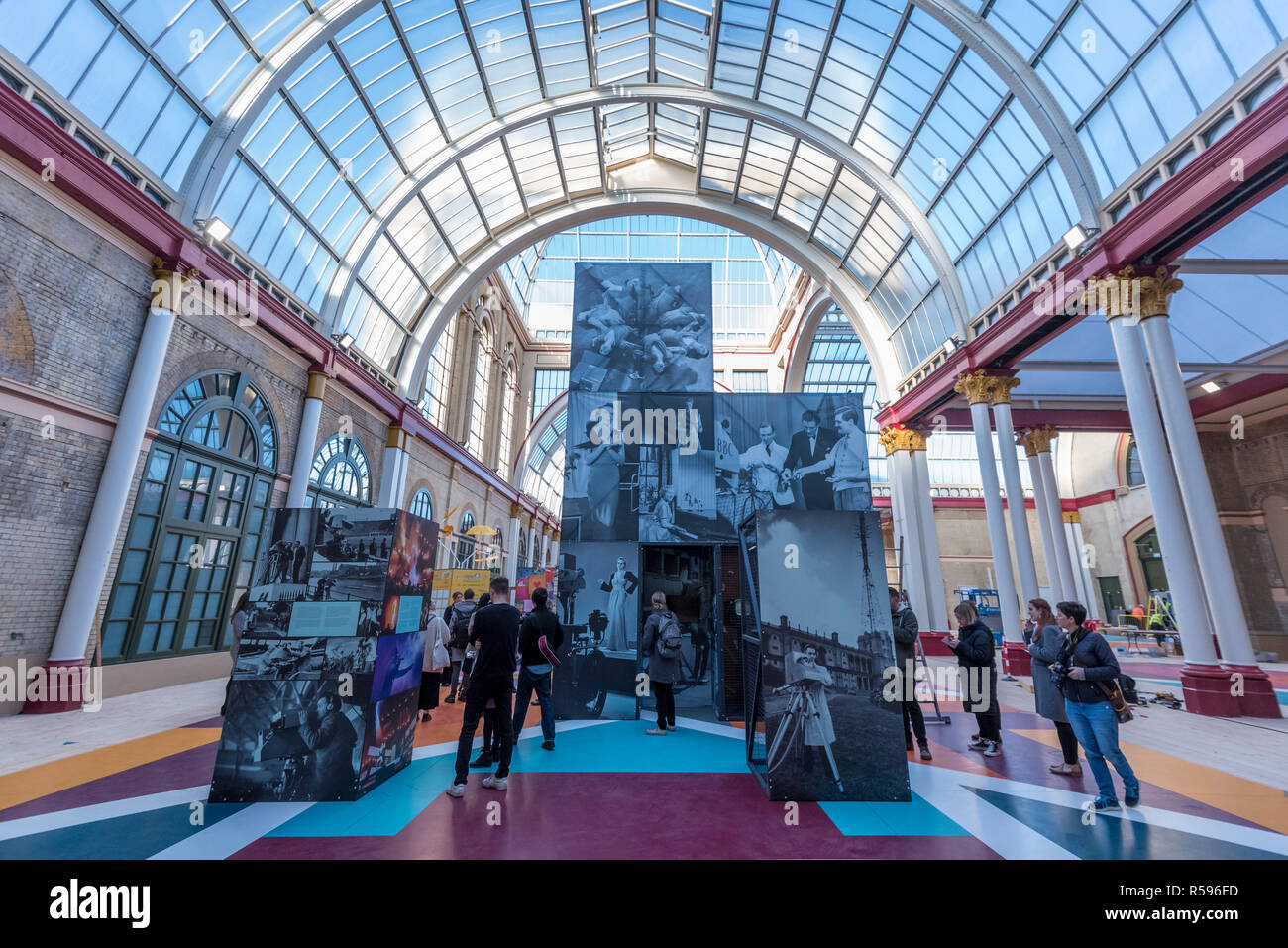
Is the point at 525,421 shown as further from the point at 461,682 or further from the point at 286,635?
the point at 286,635

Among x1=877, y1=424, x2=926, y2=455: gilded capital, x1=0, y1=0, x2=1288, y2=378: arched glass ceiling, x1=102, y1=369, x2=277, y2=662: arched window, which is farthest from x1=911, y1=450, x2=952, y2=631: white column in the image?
x1=102, y1=369, x2=277, y2=662: arched window

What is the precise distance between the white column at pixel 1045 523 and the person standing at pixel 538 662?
1751 cm

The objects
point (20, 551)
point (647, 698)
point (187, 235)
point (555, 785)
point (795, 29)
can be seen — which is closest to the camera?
point (555, 785)

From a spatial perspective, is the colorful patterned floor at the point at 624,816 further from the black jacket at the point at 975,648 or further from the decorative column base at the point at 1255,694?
the decorative column base at the point at 1255,694

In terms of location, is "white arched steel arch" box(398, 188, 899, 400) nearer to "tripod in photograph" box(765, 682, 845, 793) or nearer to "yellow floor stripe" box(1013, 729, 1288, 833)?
"yellow floor stripe" box(1013, 729, 1288, 833)

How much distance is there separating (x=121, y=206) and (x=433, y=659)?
959 centimetres

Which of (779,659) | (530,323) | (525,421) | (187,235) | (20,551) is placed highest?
(530,323)

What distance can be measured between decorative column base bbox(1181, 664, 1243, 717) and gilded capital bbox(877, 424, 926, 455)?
40.1ft

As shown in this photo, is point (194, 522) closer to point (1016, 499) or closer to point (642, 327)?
point (642, 327)

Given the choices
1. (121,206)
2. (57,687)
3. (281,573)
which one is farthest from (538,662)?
(121,206)

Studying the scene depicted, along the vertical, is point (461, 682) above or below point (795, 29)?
below
